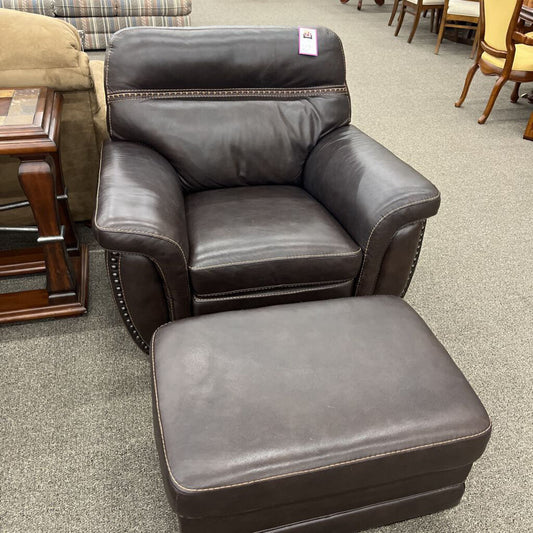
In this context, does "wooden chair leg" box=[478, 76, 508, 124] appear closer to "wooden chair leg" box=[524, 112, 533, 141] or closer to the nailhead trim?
"wooden chair leg" box=[524, 112, 533, 141]

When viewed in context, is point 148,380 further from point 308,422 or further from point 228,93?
point 228,93

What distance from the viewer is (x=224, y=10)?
6.04m

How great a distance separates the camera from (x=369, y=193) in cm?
161

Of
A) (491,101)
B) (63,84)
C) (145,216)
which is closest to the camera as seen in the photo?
(145,216)

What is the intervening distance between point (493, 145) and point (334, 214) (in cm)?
212

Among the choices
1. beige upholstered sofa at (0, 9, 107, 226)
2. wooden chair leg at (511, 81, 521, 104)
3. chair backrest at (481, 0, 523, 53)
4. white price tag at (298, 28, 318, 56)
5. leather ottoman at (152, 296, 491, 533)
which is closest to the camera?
leather ottoman at (152, 296, 491, 533)

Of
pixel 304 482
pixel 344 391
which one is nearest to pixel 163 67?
pixel 344 391

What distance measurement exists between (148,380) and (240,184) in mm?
795

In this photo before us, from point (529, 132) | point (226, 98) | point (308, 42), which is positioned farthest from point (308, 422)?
point (529, 132)

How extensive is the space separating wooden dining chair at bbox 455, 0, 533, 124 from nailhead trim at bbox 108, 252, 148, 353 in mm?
3018

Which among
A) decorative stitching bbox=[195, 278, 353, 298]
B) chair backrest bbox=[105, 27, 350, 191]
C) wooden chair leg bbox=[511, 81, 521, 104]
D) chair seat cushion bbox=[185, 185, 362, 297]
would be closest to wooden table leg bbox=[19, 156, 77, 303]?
chair backrest bbox=[105, 27, 350, 191]

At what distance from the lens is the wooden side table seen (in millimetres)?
1519

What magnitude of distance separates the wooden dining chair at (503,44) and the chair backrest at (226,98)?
193 cm

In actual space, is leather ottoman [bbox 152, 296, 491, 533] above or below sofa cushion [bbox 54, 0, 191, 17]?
above
